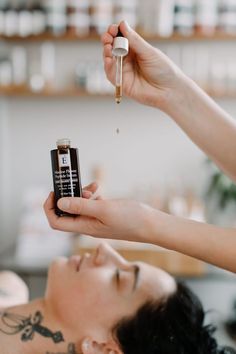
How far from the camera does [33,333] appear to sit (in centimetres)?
151

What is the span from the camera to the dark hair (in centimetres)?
145

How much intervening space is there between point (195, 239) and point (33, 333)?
64 centimetres

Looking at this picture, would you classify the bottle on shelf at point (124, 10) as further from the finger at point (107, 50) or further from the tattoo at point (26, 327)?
the tattoo at point (26, 327)

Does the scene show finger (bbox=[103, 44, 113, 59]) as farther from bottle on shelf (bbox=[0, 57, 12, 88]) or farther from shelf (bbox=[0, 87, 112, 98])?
bottle on shelf (bbox=[0, 57, 12, 88])

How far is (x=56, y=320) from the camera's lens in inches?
60.4

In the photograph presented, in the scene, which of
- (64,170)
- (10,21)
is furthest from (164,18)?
(64,170)

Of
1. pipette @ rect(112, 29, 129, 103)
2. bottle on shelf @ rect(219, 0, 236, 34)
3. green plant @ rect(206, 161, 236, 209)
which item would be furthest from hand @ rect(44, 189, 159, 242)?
bottle on shelf @ rect(219, 0, 236, 34)

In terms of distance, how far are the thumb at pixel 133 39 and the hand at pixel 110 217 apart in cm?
47

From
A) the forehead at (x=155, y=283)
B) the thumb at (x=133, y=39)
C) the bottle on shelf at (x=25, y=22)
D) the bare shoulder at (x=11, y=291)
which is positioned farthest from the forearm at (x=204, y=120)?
the bottle on shelf at (x=25, y=22)

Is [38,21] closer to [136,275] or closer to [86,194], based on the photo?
[136,275]

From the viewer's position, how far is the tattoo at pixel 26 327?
59.1 inches

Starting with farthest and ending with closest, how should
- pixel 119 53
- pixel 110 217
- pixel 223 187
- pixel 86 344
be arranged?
pixel 223 187 < pixel 86 344 < pixel 119 53 < pixel 110 217

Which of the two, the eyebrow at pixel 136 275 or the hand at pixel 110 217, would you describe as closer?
the hand at pixel 110 217

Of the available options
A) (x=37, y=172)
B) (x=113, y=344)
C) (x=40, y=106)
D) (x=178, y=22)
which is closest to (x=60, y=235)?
(x=37, y=172)
